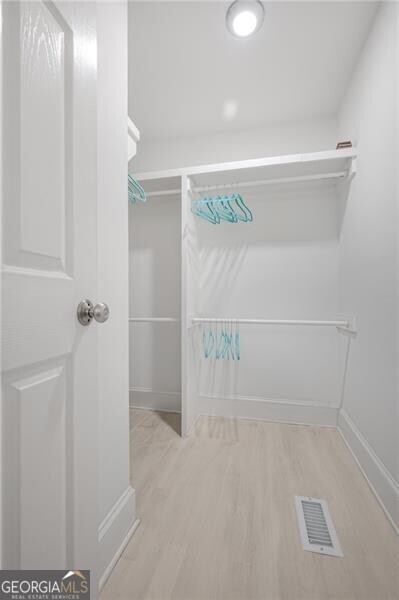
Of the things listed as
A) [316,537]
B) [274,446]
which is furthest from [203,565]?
[274,446]

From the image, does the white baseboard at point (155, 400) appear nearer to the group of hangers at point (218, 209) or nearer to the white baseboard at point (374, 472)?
the white baseboard at point (374, 472)

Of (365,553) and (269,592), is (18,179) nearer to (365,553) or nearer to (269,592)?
(269,592)

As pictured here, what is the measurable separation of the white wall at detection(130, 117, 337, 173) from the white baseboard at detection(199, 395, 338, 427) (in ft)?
6.82

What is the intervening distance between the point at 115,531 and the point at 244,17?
2.47m

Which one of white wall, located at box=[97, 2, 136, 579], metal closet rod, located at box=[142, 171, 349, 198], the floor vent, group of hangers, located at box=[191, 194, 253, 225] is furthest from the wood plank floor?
metal closet rod, located at box=[142, 171, 349, 198]

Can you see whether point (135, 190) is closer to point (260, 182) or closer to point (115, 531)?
point (260, 182)

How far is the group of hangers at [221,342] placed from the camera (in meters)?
2.40

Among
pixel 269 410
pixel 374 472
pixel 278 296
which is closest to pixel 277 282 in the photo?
pixel 278 296

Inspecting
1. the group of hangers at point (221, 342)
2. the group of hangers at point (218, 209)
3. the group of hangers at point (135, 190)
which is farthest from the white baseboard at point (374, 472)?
the group of hangers at point (135, 190)

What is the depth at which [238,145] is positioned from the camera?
2.45m

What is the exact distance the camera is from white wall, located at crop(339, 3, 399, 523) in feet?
4.43

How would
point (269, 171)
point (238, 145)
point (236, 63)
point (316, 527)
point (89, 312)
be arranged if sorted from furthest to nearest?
point (238, 145), point (269, 171), point (236, 63), point (316, 527), point (89, 312)

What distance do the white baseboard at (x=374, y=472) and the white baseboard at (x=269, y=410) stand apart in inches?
8.8

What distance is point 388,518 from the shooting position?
4.26 feet
